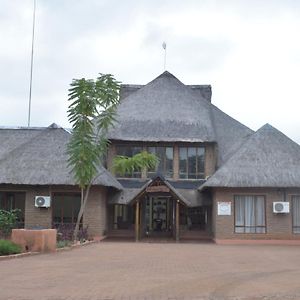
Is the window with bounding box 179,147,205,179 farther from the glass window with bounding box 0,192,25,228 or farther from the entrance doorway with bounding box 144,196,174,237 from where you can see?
the glass window with bounding box 0,192,25,228

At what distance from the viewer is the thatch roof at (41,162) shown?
1070 inches

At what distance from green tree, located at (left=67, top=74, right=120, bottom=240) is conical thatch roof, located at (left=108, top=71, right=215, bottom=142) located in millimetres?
7741

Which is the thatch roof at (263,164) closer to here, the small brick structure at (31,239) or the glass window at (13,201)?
the glass window at (13,201)

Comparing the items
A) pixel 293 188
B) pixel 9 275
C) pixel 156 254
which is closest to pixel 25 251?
pixel 156 254

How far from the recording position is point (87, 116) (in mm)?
24016

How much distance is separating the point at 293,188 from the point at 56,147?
1217 cm

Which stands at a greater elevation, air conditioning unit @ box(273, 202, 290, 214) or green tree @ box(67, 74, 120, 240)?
green tree @ box(67, 74, 120, 240)

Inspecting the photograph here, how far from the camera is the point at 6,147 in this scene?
3181 cm

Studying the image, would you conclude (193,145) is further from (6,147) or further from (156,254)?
(156,254)

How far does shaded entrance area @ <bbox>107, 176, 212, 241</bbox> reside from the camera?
30.0 metres

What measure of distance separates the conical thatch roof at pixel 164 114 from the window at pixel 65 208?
4.80 metres

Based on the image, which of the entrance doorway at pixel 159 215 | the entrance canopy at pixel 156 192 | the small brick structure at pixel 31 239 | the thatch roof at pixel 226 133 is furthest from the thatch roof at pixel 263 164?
the small brick structure at pixel 31 239

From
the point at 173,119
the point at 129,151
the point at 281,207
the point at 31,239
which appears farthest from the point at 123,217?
the point at 31,239

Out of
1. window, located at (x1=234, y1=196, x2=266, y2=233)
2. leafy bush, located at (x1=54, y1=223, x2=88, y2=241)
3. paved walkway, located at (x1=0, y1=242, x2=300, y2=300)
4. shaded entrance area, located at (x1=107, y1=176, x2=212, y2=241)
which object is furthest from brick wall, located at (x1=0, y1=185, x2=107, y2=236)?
paved walkway, located at (x1=0, y1=242, x2=300, y2=300)
